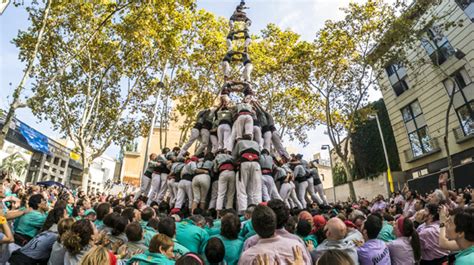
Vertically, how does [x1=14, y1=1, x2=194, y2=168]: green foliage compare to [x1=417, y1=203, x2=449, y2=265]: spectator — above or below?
above

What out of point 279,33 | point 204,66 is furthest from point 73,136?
point 279,33

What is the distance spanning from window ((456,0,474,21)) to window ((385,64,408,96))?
258 inches

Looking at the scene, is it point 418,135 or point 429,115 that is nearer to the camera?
point 429,115

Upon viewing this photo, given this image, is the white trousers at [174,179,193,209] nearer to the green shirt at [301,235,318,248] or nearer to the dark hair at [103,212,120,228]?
the dark hair at [103,212,120,228]

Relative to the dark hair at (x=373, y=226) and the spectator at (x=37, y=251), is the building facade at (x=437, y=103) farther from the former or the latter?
the spectator at (x=37, y=251)

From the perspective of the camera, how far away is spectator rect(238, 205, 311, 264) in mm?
2721

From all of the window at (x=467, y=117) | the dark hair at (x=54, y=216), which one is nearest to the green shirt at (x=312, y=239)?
the dark hair at (x=54, y=216)

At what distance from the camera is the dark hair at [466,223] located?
269cm

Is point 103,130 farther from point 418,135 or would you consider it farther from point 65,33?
point 418,135

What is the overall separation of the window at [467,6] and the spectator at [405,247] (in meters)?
20.4

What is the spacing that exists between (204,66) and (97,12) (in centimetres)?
728

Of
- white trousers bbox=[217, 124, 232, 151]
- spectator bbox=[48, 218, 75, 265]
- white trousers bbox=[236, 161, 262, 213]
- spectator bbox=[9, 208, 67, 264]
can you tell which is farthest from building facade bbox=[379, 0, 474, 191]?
spectator bbox=[9, 208, 67, 264]

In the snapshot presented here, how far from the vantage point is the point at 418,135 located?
79.9ft

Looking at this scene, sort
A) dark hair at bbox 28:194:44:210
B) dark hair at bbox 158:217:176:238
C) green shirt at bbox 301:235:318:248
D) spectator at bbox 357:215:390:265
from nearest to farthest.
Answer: spectator at bbox 357:215:390:265, dark hair at bbox 158:217:176:238, green shirt at bbox 301:235:318:248, dark hair at bbox 28:194:44:210
